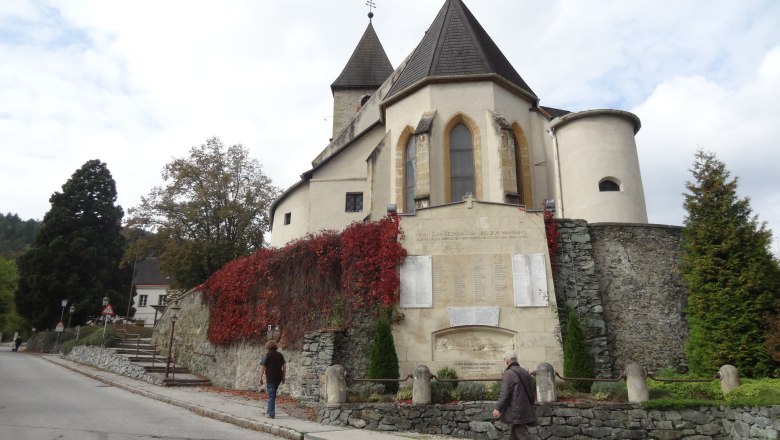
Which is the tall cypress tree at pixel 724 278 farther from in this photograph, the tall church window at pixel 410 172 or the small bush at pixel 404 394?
the tall church window at pixel 410 172

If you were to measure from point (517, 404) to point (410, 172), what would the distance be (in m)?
12.0

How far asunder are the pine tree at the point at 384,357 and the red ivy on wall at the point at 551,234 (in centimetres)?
439

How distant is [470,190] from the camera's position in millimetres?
16672

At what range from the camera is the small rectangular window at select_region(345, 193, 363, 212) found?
68.3ft

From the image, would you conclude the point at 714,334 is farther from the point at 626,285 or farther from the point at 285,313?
the point at 285,313

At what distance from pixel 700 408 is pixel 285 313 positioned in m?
9.85

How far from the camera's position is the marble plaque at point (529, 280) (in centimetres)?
1162

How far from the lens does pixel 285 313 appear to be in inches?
547

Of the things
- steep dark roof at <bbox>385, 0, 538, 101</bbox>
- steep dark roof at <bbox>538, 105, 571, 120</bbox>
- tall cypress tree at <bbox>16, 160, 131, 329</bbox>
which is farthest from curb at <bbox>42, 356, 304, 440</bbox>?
tall cypress tree at <bbox>16, 160, 131, 329</bbox>

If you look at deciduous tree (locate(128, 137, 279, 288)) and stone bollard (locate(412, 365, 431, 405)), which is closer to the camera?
stone bollard (locate(412, 365, 431, 405))

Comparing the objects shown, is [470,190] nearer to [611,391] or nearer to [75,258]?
[611,391]

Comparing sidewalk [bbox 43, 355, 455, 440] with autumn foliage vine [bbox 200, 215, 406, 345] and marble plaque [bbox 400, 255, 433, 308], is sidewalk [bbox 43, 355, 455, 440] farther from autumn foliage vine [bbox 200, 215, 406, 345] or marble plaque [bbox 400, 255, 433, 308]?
marble plaque [bbox 400, 255, 433, 308]

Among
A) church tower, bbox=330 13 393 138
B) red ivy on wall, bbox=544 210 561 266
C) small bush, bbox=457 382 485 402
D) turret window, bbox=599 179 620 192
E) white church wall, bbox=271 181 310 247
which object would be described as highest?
church tower, bbox=330 13 393 138

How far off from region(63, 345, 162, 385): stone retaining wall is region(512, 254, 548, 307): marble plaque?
11.3 m
